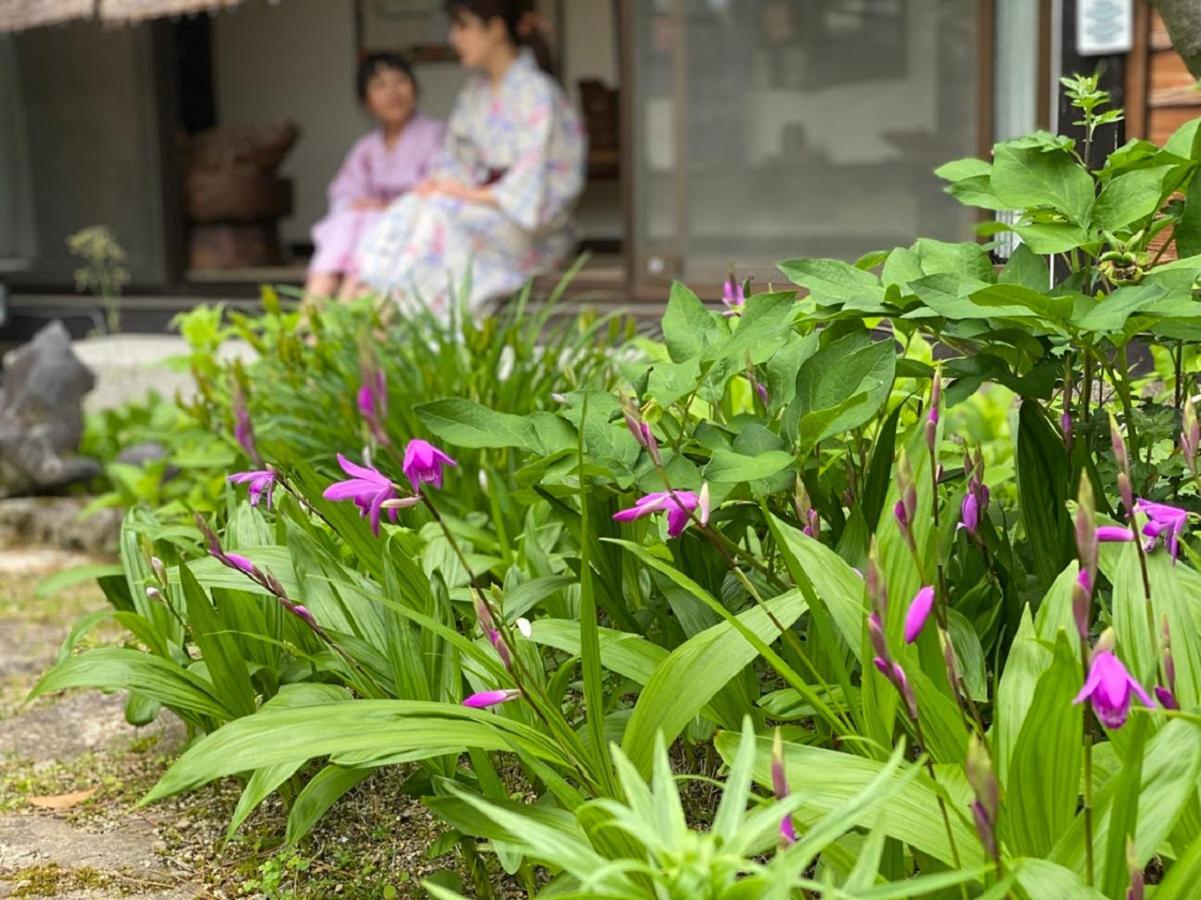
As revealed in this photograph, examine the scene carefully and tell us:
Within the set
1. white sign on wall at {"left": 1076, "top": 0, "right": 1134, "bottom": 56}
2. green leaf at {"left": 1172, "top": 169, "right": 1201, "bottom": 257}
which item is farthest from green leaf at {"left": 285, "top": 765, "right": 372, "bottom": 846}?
white sign on wall at {"left": 1076, "top": 0, "right": 1134, "bottom": 56}

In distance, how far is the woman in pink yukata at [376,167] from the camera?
570cm

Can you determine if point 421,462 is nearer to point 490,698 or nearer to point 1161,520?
point 490,698

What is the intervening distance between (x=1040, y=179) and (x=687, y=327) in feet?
1.31

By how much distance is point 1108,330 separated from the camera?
1.32 meters

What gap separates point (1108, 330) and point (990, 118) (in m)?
3.63

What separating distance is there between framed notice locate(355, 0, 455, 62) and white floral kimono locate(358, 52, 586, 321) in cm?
343

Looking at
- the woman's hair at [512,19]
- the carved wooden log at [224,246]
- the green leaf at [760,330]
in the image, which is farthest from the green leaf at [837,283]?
the carved wooden log at [224,246]

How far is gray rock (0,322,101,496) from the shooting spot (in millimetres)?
4309

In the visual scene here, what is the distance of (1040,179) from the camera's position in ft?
4.99

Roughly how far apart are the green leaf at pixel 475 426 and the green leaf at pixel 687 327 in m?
0.20

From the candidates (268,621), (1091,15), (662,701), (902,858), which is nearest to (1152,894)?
(902,858)

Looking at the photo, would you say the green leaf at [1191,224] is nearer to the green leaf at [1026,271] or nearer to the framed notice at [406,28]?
the green leaf at [1026,271]

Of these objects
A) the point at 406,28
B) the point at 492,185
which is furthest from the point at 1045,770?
the point at 406,28

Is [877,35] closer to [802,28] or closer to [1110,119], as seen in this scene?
[802,28]
